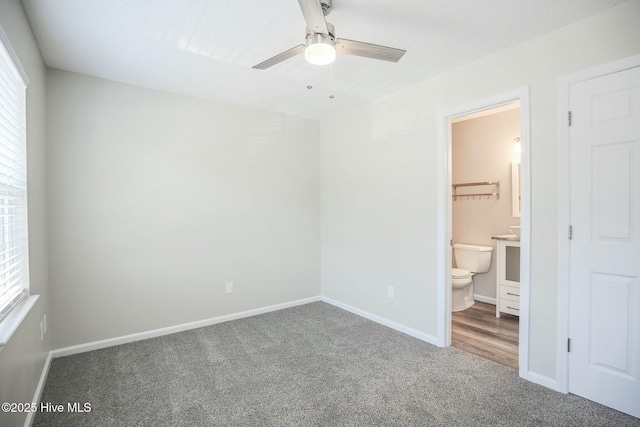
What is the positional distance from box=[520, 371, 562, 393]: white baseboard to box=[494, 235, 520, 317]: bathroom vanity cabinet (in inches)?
53.1

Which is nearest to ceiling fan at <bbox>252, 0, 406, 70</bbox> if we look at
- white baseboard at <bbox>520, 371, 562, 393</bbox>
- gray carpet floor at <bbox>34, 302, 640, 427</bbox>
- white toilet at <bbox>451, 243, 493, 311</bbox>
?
gray carpet floor at <bbox>34, 302, 640, 427</bbox>

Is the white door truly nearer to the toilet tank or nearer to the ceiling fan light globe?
the ceiling fan light globe

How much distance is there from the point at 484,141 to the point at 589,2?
2.43 meters

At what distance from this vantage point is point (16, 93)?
6.12 feet

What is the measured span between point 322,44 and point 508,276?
127 inches

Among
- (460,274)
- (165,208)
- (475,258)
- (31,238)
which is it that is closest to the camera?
(31,238)

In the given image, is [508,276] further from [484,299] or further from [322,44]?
[322,44]

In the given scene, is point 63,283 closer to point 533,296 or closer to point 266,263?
point 266,263

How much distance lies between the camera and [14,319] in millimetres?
1600

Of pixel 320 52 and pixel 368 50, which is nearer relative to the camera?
pixel 320 52

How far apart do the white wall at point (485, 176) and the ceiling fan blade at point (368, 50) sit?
2824mm

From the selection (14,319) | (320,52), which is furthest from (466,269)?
(14,319)

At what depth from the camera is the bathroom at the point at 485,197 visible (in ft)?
12.5

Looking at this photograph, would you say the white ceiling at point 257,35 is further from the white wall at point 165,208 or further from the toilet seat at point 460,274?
the toilet seat at point 460,274
